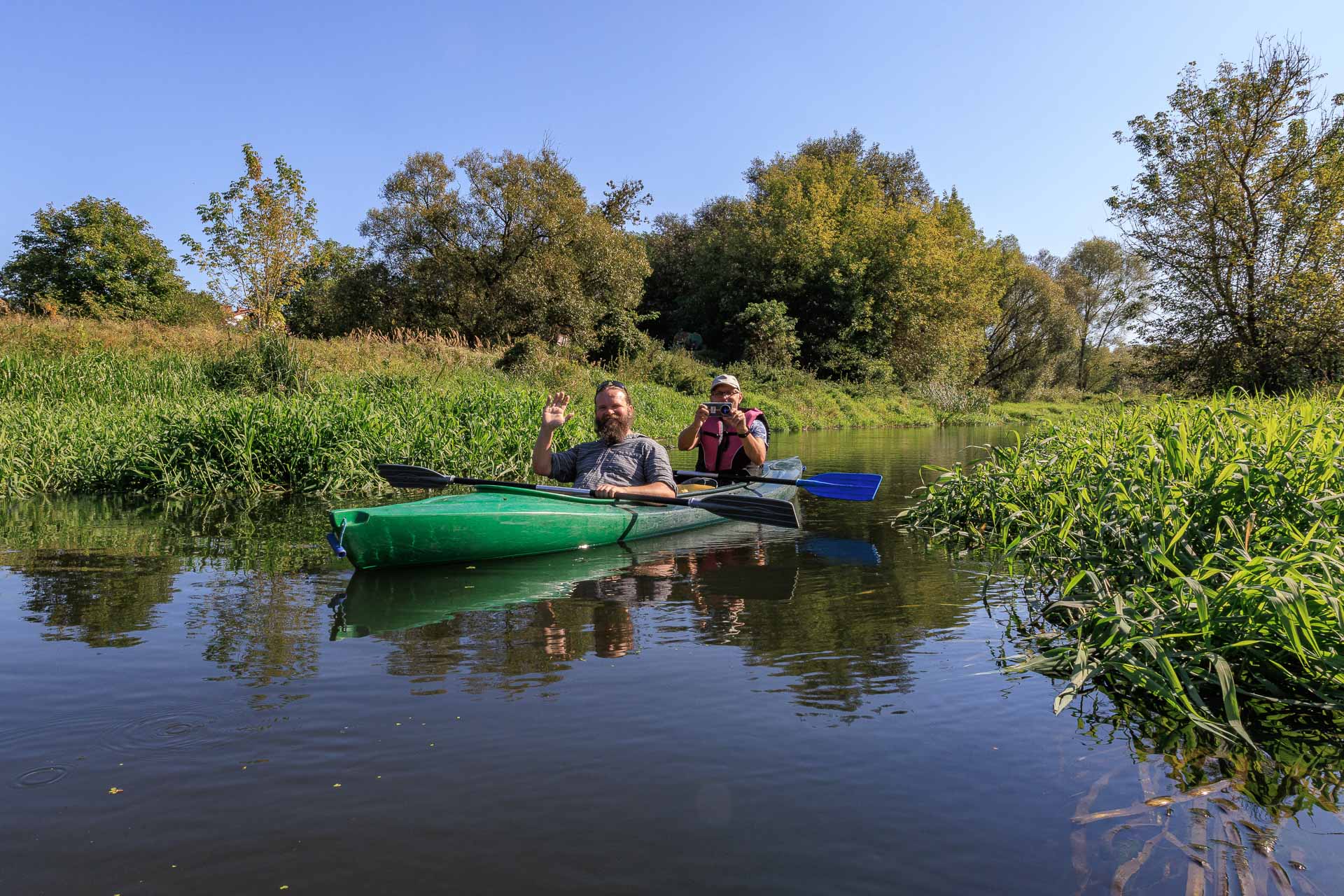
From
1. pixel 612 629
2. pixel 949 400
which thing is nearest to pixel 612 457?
pixel 612 629

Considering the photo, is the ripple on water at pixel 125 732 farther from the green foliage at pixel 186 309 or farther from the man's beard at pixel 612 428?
the green foliage at pixel 186 309

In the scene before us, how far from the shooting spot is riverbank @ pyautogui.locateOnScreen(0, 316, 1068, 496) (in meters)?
9.27

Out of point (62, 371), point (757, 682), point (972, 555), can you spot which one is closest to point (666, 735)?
point (757, 682)

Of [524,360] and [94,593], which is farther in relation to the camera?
[524,360]

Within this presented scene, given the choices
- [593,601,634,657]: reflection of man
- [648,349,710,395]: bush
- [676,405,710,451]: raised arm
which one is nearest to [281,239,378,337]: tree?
[648,349,710,395]: bush

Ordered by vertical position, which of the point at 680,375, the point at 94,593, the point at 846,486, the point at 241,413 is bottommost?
the point at 94,593

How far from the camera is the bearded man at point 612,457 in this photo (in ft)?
20.8

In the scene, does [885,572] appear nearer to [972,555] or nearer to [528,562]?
[972,555]

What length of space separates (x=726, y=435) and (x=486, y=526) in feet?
10.6

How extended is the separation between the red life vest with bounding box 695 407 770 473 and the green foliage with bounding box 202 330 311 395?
264 inches

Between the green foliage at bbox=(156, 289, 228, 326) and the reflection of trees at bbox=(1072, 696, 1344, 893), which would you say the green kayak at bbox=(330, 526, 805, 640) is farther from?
the green foliage at bbox=(156, 289, 228, 326)

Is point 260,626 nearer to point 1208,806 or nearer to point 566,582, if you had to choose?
point 566,582

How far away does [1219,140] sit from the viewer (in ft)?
48.4

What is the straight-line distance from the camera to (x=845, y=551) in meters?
6.58
